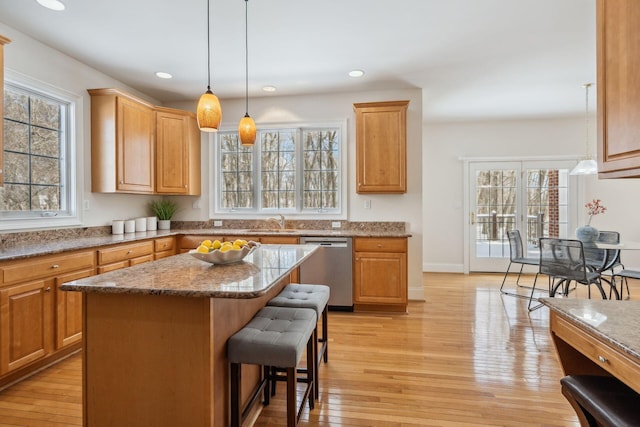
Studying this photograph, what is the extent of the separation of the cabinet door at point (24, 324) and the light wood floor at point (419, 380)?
0.20m

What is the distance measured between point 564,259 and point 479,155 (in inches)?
109

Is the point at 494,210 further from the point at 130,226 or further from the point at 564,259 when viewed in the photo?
the point at 130,226

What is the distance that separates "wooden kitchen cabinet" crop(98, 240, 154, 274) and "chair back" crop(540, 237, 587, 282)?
428cm

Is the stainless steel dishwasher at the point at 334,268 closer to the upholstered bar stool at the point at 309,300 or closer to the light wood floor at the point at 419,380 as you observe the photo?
the light wood floor at the point at 419,380

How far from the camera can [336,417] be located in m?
1.97

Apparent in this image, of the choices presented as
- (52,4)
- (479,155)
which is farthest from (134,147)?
(479,155)

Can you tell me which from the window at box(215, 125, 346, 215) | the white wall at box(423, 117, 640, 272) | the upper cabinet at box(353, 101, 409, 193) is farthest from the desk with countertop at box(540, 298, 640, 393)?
the white wall at box(423, 117, 640, 272)

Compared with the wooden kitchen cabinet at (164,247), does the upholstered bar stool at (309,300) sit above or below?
below

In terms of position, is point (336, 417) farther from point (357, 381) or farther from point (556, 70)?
point (556, 70)

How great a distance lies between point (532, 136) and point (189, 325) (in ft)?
20.4

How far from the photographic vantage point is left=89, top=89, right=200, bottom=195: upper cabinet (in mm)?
3625

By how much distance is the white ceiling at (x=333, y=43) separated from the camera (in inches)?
103

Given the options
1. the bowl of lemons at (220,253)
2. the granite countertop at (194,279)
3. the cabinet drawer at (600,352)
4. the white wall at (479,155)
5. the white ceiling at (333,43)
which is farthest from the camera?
the white wall at (479,155)

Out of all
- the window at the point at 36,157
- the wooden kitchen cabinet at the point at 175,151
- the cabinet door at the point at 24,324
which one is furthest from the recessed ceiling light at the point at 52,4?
the cabinet door at the point at 24,324
